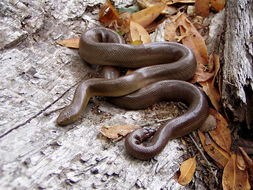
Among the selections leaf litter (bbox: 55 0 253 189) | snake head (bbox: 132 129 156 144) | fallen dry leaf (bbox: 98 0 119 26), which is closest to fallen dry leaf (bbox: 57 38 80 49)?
leaf litter (bbox: 55 0 253 189)

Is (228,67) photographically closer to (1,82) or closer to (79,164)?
(79,164)

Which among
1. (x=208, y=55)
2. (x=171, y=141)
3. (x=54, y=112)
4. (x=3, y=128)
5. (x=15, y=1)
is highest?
(x=15, y=1)

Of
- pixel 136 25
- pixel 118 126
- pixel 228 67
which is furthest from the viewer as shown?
pixel 136 25

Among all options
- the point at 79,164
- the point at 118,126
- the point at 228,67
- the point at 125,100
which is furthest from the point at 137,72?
the point at 79,164

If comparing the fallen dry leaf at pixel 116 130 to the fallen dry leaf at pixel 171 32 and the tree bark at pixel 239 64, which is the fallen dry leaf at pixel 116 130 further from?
the fallen dry leaf at pixel 171 32

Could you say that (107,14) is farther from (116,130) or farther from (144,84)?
(116,130)

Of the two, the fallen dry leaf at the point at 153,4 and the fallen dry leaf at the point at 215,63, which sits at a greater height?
the fallen dry leaf at the point at 153,4

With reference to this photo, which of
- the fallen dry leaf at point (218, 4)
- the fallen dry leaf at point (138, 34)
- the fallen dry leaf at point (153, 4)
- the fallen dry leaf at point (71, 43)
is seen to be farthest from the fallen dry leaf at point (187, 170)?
the fallen dry leaf at point (218, 4)
